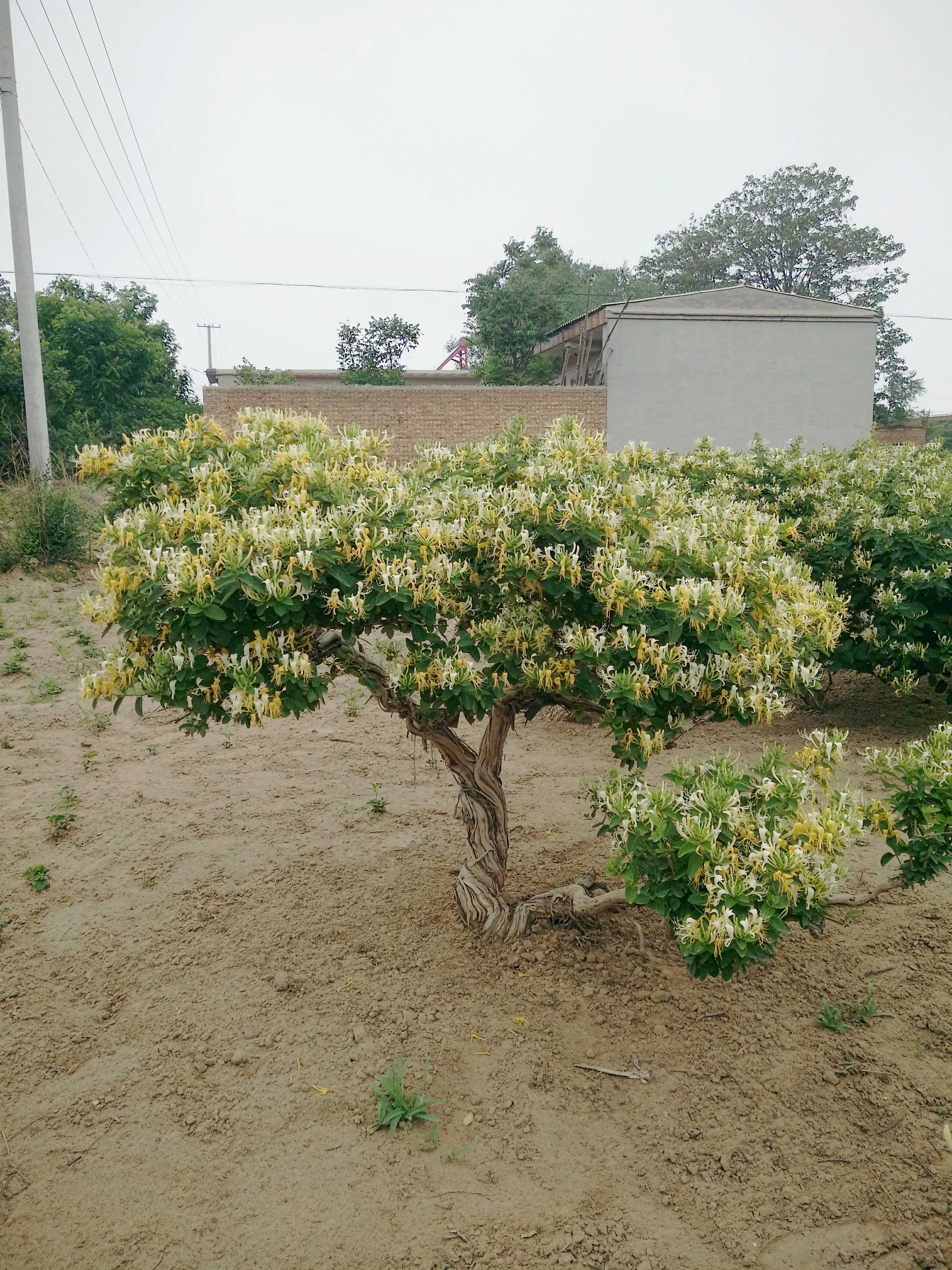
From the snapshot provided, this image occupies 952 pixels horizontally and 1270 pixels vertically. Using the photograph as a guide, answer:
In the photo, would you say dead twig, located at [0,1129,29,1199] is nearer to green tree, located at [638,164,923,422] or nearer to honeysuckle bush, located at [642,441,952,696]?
honeysuckle bush, located at [642,441,952,696]

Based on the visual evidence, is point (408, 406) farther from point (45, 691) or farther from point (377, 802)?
point (377, 802)

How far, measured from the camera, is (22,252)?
37.4 ft

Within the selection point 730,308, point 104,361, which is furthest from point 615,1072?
point 104,361

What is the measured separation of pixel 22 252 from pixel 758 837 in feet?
39.4

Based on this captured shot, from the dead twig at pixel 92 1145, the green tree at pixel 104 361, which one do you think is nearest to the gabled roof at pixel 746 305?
the green tree at pixel 104 361

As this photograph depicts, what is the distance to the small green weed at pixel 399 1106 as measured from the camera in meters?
2.96

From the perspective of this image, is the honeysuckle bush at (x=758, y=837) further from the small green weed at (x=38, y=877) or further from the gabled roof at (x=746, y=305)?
the gabled roof at (x=746, y=305)

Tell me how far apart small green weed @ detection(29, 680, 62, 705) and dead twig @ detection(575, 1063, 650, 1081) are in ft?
16.1

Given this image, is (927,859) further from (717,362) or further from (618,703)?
(717,362)

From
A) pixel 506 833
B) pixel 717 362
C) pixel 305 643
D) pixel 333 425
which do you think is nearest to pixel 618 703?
pixel 305 643

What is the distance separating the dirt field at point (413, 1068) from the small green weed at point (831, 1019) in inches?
1.7

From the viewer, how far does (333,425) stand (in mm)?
18766

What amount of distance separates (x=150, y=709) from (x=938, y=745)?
210 inches

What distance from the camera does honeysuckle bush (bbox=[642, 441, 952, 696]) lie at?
600cm
